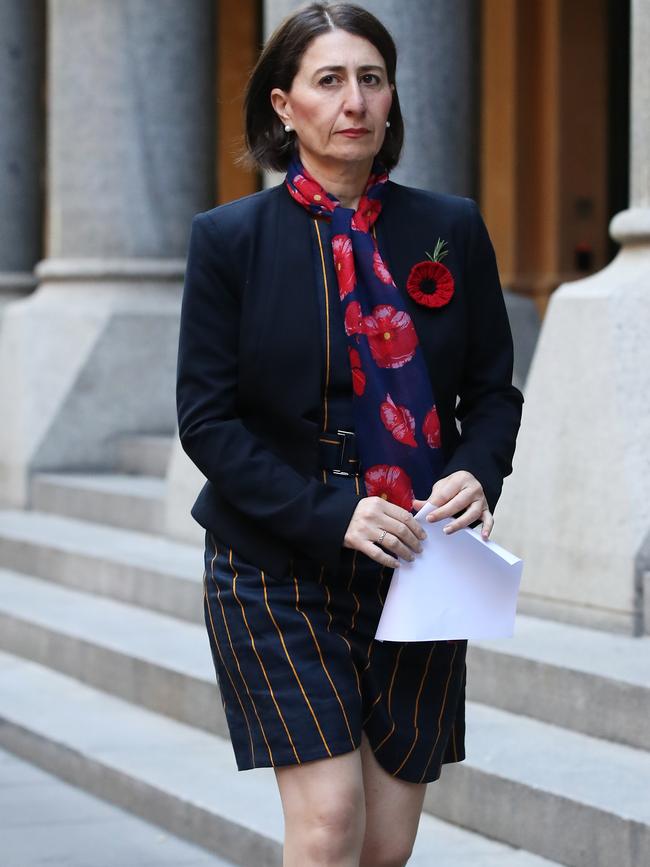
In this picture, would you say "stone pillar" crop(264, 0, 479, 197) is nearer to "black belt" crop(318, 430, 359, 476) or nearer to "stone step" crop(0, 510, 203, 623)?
"stone step" crop(0, 510, 203, 623)

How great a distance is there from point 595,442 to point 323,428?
2.74 meters

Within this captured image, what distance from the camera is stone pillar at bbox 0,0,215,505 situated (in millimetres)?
9648

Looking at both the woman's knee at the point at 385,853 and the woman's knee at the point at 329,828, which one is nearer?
the woman's knee at the point at 329,828

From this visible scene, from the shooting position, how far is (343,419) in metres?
2.92

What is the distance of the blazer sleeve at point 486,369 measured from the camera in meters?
3.04

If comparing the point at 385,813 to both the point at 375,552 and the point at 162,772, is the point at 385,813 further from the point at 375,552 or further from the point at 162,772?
the point at 162,772

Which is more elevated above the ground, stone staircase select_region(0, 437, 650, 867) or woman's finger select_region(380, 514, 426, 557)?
woman's finger select_region(380, 514, 426, 557)

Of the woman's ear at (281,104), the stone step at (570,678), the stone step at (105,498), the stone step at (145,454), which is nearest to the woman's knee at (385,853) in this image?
the woman's ear at (281,104)

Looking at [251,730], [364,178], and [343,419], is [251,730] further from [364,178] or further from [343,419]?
[364,178]

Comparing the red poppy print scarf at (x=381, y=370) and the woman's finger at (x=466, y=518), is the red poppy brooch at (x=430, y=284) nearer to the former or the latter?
the red poppy print scarf at (x=381, y=370)

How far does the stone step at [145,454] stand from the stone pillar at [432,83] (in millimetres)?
2481

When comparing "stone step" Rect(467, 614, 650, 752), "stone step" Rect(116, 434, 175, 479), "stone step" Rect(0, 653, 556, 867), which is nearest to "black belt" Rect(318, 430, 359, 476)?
"stone step" Rect(0, 653, 556, 867)

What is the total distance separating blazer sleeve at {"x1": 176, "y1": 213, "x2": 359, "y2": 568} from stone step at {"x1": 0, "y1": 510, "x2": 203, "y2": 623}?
4062 millimetres

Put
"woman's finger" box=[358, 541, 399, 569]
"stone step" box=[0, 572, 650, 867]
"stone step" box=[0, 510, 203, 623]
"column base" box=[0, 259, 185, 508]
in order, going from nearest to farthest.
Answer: "woman's finger" box=[358, 541, 399, 569], "stone step" box=[0, 572, 650, 867], "stone step" box=[0, 510, 203, 623], "column base" box=[0, 259, 185, 508]
